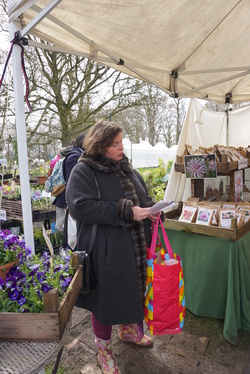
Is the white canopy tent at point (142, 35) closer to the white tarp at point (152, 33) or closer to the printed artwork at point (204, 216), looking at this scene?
the white tarp at point (152, 33)

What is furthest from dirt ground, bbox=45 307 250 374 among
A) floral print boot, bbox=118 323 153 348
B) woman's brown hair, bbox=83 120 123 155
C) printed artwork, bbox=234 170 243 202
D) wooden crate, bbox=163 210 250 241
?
woman's brown hair, bbox=83 120 123 155

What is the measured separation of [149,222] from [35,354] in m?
1.01

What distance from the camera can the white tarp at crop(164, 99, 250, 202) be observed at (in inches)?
117

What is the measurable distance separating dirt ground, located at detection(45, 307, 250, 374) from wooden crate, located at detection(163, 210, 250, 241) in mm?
736

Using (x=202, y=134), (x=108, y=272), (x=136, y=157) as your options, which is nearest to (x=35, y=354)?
(x=108, y=272)

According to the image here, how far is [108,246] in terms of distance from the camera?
144 centimetres

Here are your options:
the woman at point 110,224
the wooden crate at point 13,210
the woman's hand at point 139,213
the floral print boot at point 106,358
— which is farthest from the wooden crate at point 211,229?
the wooden crate at point 13,210

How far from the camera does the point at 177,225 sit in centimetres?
228

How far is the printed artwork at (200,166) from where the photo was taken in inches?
97.0

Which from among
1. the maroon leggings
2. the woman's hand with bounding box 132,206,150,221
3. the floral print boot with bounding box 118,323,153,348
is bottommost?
the floral print boot with bounding box 118,323,153,348

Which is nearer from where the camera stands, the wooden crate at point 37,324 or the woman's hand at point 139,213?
the wooden crate at point 37,324

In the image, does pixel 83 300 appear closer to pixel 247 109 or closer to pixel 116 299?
pixel 116 299

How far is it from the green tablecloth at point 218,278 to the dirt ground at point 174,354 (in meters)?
0.10

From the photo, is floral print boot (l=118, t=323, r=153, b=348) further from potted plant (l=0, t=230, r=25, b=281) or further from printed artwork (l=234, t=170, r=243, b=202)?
printed artwork (l=234, t=170, r=243, b=202)
